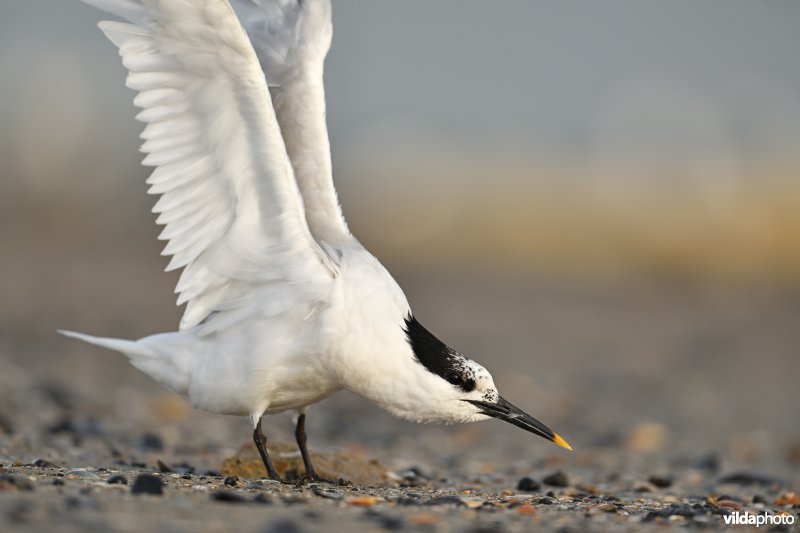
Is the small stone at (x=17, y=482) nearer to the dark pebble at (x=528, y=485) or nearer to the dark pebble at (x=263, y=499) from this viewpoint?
the dark pebble at (x=263, y=499)

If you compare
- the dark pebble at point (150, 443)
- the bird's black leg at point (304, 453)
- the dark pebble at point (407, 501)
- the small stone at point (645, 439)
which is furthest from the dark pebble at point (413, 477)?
the small stone at point (645, 439)

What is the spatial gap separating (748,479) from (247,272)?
3.59 meters

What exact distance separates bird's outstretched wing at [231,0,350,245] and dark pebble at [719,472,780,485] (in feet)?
10.1

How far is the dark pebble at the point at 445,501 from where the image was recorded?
15.8 feet

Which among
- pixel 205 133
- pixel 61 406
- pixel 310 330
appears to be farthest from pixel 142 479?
pixel 61 406

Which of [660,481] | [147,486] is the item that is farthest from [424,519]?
[660,481]

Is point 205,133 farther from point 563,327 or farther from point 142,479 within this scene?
point 563,327

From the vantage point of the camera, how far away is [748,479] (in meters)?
7.11

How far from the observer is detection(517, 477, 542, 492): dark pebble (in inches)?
244

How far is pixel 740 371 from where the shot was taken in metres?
13.8

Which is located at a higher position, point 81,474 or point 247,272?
point 247,272

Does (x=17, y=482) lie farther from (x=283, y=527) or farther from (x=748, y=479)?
(x=748, y=479)

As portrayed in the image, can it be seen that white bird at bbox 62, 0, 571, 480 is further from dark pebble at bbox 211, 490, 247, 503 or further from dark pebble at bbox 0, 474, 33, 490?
dark pebble at bbox 0, 474, 33, 490

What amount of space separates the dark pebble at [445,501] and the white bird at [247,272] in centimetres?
61
